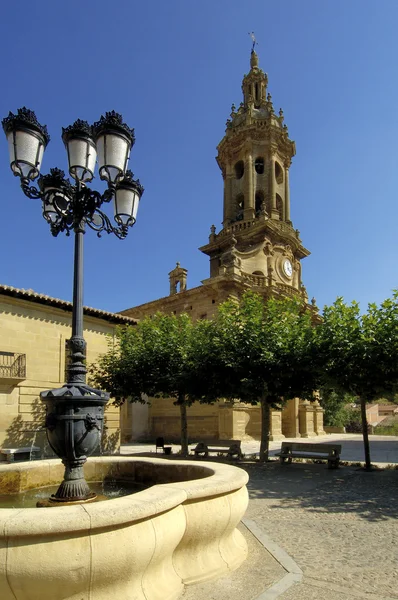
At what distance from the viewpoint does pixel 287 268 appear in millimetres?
33969

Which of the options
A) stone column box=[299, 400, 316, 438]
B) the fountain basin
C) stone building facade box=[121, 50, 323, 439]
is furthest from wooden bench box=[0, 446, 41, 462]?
stone column box=[299, 400, 316, 438]

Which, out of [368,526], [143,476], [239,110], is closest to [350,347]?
[368,526]

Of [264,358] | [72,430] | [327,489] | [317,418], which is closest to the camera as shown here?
[72,430]

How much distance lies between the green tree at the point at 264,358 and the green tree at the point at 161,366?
2.55 ft

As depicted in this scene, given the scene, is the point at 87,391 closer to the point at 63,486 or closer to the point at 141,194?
the point at 63,486

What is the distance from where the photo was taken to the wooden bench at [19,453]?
45.4 feet

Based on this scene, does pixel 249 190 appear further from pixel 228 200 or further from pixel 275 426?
pixel 275 426

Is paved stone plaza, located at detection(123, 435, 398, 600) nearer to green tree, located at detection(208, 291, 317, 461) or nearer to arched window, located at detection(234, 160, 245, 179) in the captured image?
green tree, located at detection(208, 291, 317, 461)

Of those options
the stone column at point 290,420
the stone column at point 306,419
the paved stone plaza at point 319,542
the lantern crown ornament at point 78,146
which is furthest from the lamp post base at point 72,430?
the stone column at point 306,419

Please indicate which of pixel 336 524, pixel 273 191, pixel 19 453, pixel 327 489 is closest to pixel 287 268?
pixel 273 191

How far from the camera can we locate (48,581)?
3047 millimetres

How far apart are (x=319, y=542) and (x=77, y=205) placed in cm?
527

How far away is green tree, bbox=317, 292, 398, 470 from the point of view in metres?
11.9

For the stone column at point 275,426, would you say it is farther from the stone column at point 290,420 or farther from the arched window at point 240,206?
the arched window at point 240,206
